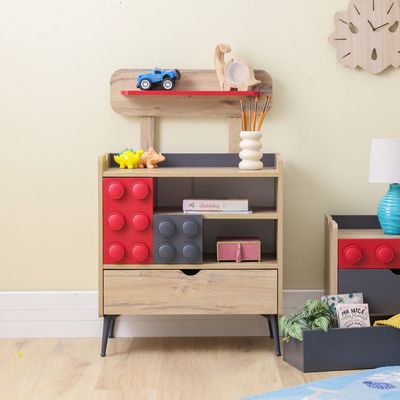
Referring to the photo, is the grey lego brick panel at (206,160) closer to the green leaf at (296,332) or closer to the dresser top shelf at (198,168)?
the dresser top shelf at (198,168)

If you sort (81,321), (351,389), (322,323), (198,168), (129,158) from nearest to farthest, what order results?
(351,389) → (322,323) → (129,158) → (198,168) → (81,321)

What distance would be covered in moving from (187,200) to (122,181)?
25 cm

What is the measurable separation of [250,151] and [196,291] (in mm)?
565

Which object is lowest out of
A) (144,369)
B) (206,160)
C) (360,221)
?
(144,369)

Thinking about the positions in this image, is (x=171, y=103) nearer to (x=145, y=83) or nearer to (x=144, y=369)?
(x=145, y=83)

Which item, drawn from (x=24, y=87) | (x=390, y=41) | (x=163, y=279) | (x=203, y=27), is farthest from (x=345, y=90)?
(x=24, y=87)

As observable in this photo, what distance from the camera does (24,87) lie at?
3223 millimetres

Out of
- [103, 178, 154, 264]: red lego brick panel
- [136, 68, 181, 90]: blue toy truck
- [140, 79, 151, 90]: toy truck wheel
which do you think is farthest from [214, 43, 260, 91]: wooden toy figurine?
[103, 178, 154, 264]: red lego brick panel

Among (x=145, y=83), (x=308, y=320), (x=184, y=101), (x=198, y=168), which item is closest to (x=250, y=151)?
(x=198, y=168)

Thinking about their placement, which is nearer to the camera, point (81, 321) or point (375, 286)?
point (375, 286)

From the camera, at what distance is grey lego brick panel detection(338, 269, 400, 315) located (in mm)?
2936

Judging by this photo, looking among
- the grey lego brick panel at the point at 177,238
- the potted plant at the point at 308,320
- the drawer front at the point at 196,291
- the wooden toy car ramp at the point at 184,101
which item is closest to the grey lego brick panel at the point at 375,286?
the potted plant at the point at 308,320

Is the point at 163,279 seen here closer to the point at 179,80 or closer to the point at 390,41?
the point at 179,80

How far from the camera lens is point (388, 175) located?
295cm
